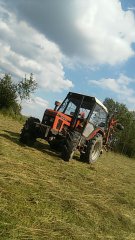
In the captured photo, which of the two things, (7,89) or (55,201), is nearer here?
(55,201)

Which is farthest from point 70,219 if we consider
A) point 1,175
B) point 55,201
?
point 1,175

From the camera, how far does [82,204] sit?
23.3ft

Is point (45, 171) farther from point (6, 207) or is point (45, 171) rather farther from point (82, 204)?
point (6, 207)

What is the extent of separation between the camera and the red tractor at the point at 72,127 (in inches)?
487

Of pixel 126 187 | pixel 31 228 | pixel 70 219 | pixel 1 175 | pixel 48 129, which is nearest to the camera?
pixel 31 228

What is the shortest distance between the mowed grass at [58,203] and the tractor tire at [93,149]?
2.49 metres

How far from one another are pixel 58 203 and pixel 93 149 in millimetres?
7581

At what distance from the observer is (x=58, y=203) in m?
6.70

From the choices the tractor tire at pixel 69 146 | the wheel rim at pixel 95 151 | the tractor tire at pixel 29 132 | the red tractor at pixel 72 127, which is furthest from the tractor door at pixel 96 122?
the tractor tire at pixel 29 132

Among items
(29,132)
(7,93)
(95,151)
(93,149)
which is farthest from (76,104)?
(7,93)

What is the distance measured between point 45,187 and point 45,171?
69.7 inches

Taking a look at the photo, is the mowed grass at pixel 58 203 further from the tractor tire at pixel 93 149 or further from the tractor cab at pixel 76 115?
the tractor tire at pixel 93 149

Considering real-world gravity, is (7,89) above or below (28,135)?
above

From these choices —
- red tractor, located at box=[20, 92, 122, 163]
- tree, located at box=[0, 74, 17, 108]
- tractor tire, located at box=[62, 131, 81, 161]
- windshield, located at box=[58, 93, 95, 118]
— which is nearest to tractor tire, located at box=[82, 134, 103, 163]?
red tractor, located at box=[20, 92, 122, 163]
